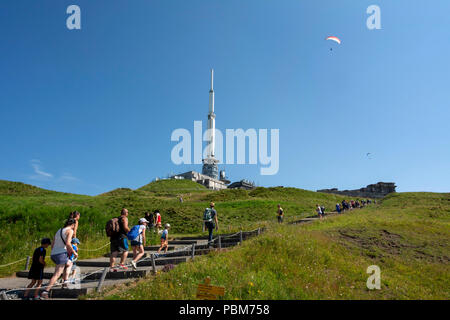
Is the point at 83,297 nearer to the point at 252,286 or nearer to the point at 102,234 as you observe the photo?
the point at 252,286

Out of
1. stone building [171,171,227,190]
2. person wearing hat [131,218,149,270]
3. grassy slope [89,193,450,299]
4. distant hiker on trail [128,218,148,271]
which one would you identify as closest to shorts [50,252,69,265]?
grassy slope [89,193,450,299]

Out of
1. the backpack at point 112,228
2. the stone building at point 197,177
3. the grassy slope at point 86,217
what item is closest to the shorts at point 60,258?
the backpack at point 112,228

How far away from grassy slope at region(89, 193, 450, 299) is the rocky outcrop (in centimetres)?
6942

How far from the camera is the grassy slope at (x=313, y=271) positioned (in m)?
8.03

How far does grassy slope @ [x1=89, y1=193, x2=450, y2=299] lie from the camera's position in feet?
26.3

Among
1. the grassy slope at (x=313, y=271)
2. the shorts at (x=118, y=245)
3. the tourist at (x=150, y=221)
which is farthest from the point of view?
the tourist at (x=150, y=221)

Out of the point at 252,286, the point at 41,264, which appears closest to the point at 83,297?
the point at 41,264

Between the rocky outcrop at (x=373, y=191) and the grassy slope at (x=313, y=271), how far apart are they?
69420 mm

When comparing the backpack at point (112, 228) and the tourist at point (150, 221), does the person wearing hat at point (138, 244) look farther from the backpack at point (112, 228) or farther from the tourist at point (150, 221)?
the tourist at point (150, 221)

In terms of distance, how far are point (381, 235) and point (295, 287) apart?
42.0 feet

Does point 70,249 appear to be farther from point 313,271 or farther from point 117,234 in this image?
point 313,271

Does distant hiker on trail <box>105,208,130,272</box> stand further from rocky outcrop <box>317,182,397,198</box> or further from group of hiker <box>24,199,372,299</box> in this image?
rocky outcrop <box>317,182,397,198</box>

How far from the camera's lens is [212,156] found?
113375 millimetres

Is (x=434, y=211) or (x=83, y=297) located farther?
(x=434, y=211)
